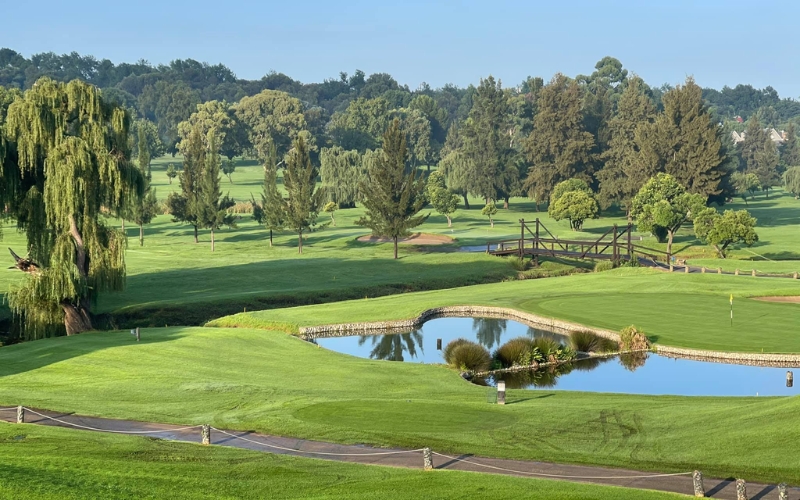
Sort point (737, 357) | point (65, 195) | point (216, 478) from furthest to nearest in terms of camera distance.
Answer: point (65, 195)
point (737, 357)
point (216, 478)

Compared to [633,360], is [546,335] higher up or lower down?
higher up

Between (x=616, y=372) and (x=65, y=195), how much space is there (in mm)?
31820

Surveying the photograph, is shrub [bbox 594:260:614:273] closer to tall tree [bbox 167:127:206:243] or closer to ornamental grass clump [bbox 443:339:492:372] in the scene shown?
ornamental grass clump [bbox 443:339:492:372]

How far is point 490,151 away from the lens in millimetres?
154000

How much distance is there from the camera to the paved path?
21547 mm

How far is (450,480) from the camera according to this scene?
21.5 metres

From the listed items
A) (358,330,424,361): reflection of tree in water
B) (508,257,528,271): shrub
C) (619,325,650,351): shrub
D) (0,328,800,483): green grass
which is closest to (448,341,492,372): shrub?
(0,328,800,483): green grass

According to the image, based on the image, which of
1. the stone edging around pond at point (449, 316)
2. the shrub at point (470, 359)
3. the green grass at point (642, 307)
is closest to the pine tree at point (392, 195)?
the green grass at point (642, 307)

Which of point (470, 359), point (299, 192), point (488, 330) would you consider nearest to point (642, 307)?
point (488, 330)

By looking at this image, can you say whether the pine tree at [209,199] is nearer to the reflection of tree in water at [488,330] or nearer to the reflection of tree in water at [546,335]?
the reflection of tree in water at [488,330]

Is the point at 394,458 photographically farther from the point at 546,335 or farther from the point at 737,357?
the point at 546,335

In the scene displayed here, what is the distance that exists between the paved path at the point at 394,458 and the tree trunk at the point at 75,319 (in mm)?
23268

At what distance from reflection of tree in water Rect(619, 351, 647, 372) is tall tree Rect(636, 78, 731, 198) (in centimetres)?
7996

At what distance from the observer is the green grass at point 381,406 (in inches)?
990
